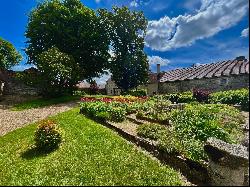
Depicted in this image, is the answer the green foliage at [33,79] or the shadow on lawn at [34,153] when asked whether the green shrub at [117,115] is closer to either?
the shadow on lawn at [34,153]

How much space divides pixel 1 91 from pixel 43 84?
7146mm

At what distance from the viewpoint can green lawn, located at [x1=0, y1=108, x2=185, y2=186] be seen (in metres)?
8.52

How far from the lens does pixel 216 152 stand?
790 cm

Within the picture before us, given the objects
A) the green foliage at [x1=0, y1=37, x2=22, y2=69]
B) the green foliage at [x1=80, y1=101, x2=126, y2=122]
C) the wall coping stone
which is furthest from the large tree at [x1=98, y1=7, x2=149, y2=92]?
the wall coping stone

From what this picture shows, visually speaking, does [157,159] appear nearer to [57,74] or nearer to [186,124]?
[186,124]

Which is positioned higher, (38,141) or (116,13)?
(116,13)

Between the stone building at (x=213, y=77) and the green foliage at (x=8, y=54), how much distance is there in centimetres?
2749

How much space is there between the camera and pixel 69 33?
128 ft

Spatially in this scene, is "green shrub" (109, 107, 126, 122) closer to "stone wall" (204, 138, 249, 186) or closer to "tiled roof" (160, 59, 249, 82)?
"stone wall" (204, 138, 249, 186)

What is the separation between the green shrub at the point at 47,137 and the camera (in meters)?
11.9

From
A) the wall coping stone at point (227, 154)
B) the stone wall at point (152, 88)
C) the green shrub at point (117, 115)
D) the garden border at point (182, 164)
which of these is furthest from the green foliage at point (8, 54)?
the wall coping stone at point (227, 154)

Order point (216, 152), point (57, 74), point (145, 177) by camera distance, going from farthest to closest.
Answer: point (57, 74) → point (145, 177) → point (216, 152)

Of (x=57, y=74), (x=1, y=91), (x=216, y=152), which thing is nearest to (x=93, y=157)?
(x=216, y=152)

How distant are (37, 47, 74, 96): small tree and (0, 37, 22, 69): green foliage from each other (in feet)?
75.5
